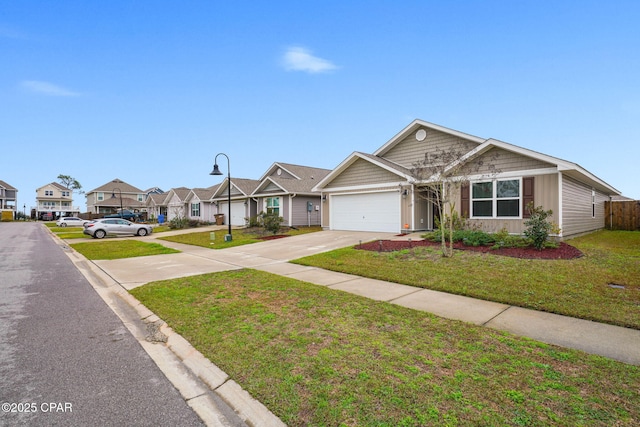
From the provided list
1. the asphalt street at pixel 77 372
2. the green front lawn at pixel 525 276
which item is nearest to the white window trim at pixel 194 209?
the green front lawn at pixel 525 276

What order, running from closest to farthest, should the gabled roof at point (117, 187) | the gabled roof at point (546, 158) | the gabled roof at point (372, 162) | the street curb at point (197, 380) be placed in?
1. the street curb at point (197, 380)
2. the gabled roof at point (546, 158)
3. the gabled roof at point (372, 162)
4. the gabled roof at point (117, 187)

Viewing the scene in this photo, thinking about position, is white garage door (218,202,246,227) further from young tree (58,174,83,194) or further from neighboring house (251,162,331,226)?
young tree (58,174,83,194)

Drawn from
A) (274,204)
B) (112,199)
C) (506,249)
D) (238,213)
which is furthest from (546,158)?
(112,199)

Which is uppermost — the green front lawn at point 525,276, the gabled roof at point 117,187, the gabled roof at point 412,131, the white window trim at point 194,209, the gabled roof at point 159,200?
the gabled roof at point 117,187

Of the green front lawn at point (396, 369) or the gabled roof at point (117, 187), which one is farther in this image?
the gabled roof at point (117, 187)

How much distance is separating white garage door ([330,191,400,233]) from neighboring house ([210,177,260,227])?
11043 mm

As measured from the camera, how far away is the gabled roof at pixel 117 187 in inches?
2710

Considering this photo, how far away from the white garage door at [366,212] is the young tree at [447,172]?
2855 millimetres

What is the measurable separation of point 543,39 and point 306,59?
40.0 ft

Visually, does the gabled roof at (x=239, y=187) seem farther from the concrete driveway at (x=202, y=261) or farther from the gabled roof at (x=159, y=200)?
the gabled roof at (x=159, y=200)

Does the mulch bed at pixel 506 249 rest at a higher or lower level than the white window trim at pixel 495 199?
lower

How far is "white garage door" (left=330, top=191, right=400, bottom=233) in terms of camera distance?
17250 millimetres

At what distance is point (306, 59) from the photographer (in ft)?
62.9

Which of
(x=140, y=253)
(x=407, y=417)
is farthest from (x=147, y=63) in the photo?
(x=407, y=417)
